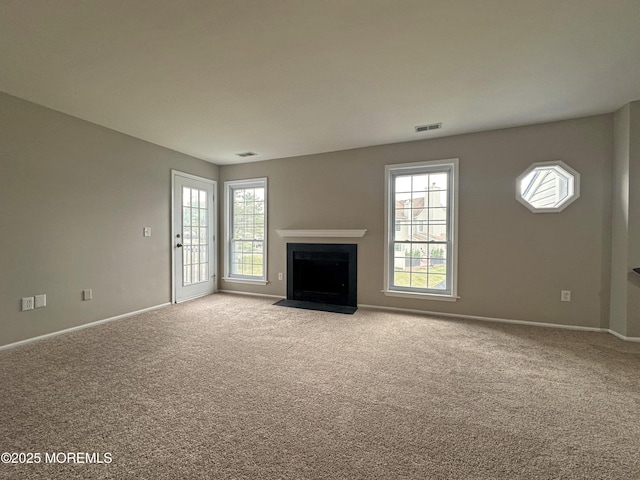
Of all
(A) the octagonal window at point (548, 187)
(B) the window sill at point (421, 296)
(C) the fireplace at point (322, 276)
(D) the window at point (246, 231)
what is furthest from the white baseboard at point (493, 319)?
(D) the window at point (246, 231)

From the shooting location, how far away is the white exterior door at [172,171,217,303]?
4.51 m

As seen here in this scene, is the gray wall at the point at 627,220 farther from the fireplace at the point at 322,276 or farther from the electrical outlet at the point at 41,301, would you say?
the electrical outlet at the point at 41,301

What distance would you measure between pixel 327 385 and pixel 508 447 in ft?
3.63

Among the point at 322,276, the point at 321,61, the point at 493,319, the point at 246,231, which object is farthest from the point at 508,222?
the point at 246,231

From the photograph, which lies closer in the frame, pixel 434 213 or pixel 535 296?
pixel 535 296

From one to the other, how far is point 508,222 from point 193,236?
188 inches

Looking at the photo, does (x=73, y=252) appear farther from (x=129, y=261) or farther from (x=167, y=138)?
(x=167, y=138)

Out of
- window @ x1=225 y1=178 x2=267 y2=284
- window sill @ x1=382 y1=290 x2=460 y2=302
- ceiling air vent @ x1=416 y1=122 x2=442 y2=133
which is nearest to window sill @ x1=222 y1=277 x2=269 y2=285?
window @ x1=225 y1=178 x2=267 y2=284

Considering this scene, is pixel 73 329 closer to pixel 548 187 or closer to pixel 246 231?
pixel 246 231

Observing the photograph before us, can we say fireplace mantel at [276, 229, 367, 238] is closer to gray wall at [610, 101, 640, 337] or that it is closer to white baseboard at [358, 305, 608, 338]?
white baseboard at [358, 305, 608, 338]

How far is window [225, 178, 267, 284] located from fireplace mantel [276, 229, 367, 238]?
53cm

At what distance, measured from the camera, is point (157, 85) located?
2.52 meters

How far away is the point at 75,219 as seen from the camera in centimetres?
324

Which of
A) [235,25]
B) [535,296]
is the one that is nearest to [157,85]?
[235,25]
